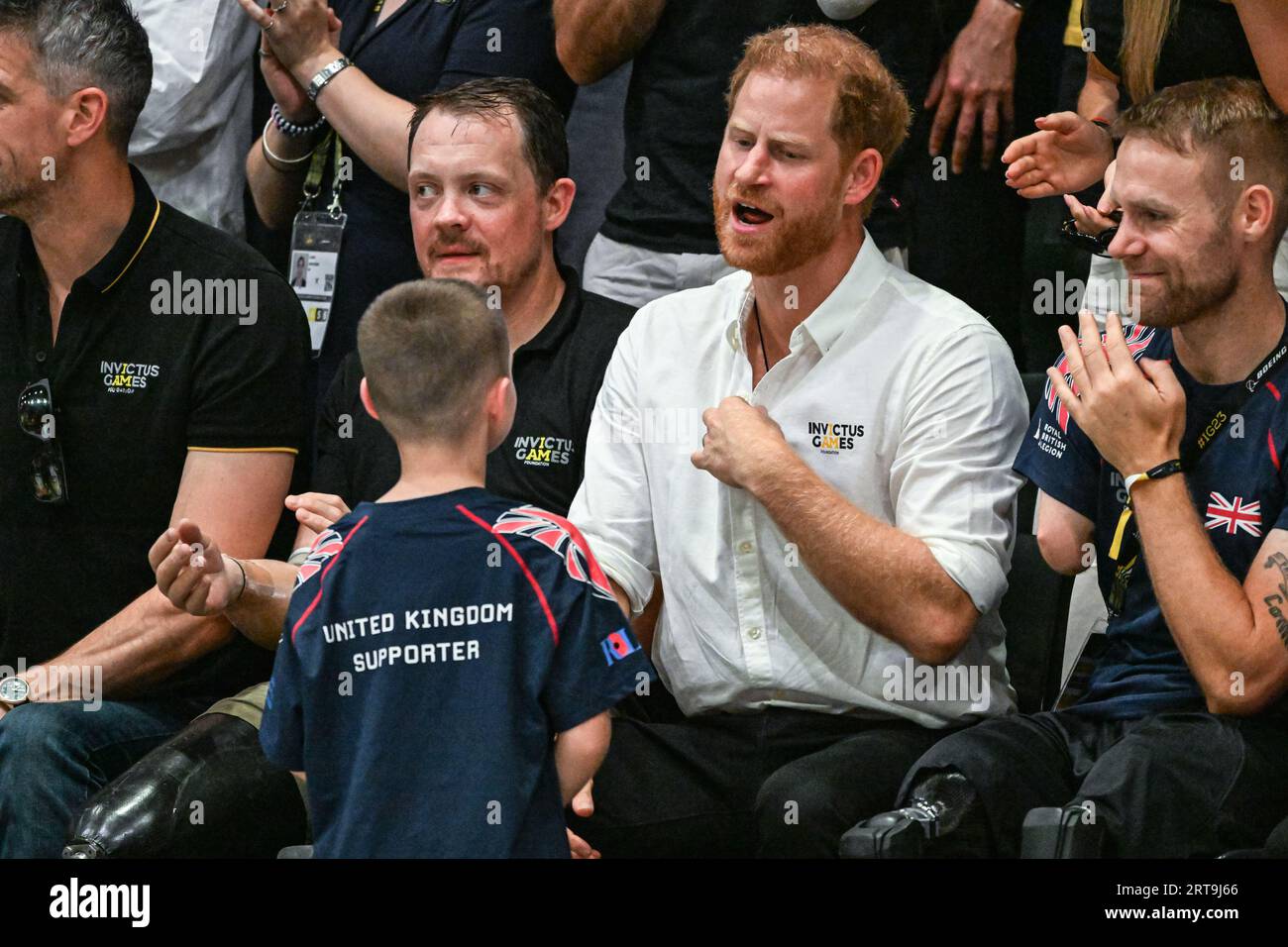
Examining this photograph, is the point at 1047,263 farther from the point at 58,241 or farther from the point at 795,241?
the point at 58,241

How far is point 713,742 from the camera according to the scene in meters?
3.13

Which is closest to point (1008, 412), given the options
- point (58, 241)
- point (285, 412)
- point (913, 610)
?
point (913, 610)

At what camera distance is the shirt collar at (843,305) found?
10.6 feet

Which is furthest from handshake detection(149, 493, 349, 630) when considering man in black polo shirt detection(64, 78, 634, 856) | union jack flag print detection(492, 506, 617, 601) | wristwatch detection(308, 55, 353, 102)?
wristwatch detection(308, 55, 353, 102)

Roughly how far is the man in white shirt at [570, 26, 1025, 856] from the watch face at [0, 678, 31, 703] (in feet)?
3.81

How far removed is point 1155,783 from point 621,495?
1.13 meters

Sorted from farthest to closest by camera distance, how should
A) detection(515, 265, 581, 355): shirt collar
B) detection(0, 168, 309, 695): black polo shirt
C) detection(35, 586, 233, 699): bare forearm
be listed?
detection(515, 265, 581, 355): shirt collar → detection(0, 168, 309, 695): black polo shirt → detection(35, 586, 233, 699): bare forearm

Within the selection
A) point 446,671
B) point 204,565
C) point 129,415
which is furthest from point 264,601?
point 446,671

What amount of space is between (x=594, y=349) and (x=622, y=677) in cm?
127

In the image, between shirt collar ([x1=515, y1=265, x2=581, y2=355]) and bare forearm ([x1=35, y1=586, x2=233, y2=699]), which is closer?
bare forearm ([x1=35, y1=586, x2=233, y2=699])

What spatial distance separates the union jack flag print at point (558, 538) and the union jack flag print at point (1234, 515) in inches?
42.9

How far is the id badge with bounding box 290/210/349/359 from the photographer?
13.8ft
